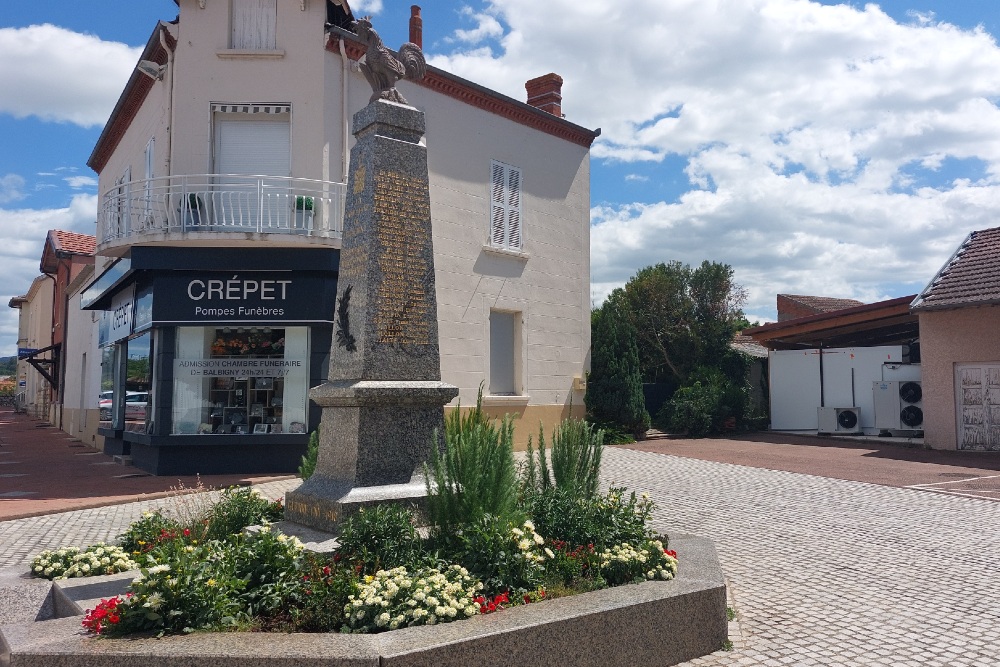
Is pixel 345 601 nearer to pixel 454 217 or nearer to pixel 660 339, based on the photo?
pixel 454 217

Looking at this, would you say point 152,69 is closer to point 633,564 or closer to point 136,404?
point 136,404

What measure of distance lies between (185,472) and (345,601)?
34.7 feet

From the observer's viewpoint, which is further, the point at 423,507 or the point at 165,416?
the point at 165,416

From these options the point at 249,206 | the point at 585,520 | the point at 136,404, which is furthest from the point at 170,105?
the point at 585,520

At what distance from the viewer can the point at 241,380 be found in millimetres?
14055

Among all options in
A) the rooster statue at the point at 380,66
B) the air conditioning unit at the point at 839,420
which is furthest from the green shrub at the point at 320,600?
the air conditioning unit at the point at 839,420

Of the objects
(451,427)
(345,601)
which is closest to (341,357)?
(451,427)

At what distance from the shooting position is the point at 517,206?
56.9ft

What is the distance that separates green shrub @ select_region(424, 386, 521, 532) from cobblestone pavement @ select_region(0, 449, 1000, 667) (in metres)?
1.58

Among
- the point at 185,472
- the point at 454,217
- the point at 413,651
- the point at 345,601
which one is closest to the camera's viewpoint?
the point at 413,651

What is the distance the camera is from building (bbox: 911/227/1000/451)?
663 inches

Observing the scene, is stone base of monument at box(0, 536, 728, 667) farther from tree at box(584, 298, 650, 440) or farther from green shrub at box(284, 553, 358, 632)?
tree at box(584, 298, 650, 440)

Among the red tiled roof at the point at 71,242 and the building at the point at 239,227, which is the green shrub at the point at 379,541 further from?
the red tiled roof at the point at 71,242

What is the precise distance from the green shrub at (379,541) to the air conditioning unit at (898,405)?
1854 centimetres
